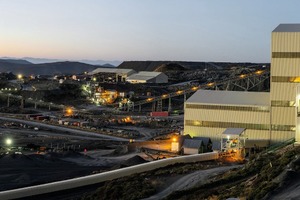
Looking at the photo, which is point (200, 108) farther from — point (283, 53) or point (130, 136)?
point (130, 136)

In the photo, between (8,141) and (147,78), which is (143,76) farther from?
(8,141)

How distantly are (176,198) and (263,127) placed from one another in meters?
23.0

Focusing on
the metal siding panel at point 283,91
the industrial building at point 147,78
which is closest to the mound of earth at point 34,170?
the metal siding panel at point 283,91

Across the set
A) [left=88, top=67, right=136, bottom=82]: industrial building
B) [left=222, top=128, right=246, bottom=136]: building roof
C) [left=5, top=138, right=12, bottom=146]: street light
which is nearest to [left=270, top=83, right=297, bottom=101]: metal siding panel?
[left=222, top=128, right=246, bottom=136]: building roof

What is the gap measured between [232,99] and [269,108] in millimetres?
3510

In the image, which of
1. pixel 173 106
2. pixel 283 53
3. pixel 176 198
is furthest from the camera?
pixel 173 106

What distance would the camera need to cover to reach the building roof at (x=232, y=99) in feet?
134

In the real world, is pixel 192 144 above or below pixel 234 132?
below

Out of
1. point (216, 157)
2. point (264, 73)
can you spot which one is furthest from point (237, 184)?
point (264, 73)

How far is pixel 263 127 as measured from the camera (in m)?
40.0

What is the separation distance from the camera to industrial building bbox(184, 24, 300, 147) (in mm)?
39094

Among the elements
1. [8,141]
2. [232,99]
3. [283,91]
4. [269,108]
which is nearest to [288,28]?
[283,91]

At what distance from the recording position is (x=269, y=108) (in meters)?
39.9

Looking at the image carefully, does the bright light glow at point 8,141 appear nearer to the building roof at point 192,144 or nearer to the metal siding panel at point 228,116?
the metal siding panel at point 228,116
